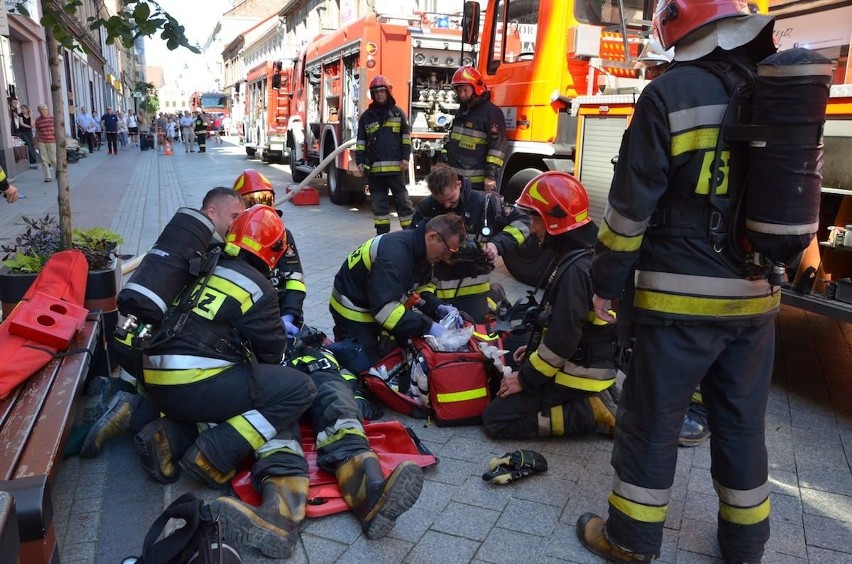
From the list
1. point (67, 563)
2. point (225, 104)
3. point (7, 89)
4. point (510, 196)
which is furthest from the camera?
point (225, 104)

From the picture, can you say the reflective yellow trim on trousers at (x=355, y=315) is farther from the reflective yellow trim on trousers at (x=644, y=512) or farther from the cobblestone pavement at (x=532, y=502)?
the reflective yellow trim on trousers at (x=644, y=512)

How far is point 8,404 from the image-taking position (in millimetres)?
2723

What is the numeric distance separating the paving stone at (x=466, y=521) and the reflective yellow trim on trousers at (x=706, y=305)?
45.2 inches

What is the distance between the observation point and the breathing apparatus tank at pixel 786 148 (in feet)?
6.41

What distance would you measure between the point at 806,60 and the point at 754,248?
1.93ft

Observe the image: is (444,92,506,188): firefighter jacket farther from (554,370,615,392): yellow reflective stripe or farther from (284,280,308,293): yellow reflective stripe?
(554,370,615,392): yellow reflective stripe

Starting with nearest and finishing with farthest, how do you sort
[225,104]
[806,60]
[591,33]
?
1. [806,60]
2. [591,33]
3. [225,104]

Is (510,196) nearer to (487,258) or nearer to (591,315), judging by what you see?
(487,258)

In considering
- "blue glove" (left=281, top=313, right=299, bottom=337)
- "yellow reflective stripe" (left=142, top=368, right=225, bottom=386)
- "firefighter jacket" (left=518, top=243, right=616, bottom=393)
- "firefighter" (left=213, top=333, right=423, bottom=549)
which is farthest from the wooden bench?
"firefighter jacket" (left=518, top=243, right=616, bottom=393)

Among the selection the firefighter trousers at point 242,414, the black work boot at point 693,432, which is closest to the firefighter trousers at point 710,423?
the black work boot at point 693,432

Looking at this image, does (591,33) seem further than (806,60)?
Yes

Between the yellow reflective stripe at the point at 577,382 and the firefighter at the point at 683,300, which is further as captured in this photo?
the yellow reflective stripe at the point at 577,382

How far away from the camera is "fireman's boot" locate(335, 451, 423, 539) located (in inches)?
97.3

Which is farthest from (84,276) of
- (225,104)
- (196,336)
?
(225,104)
